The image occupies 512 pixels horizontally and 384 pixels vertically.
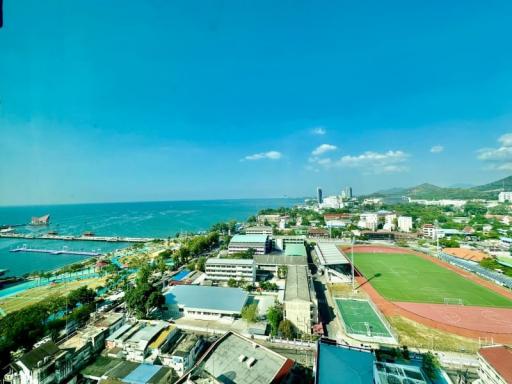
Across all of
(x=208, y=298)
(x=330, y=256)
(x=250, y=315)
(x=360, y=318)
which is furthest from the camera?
(x=330, y=256)

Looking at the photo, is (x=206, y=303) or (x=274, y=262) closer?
(x=206, y=303)

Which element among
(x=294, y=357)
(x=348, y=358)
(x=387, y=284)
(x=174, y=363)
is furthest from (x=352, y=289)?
(x=174, y=363)

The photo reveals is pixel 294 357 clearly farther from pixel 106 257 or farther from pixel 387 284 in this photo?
pixel 106 257

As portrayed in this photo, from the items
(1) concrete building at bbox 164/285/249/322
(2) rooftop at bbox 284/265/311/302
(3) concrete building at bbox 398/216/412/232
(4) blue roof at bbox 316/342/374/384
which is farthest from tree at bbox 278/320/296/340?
(3) concrete building at bbox 398/216/412/232

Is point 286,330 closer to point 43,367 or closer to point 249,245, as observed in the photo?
point 43,367

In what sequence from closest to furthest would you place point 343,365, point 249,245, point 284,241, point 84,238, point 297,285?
point 343,365 < point 297,285 < point 249,245 < point 284,241 < point 84,238

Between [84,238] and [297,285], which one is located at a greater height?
[297,285]

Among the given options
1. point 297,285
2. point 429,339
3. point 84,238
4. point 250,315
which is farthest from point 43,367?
point 84,238

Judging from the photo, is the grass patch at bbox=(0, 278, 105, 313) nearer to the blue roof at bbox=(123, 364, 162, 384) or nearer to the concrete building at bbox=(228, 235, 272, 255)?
the concrete building at bbox=(228, 235, 272, 255)
